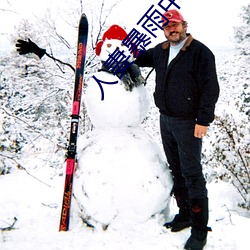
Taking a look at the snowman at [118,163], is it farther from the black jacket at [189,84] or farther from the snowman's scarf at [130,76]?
the black jacket at [189,84]

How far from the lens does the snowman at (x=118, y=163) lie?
9.20ft

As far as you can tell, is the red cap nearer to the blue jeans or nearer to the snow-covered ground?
the blue jeans

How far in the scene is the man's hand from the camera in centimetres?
240

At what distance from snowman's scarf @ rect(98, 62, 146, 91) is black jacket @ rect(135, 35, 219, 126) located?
0.87 ft

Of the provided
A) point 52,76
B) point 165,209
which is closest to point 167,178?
point 165,209

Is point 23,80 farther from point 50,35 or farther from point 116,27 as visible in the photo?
point 116,27

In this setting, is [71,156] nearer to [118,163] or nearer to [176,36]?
[118,163]

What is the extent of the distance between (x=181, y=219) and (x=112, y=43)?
6.54 feet

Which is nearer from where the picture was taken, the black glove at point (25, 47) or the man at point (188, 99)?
the man at point (188, 99)

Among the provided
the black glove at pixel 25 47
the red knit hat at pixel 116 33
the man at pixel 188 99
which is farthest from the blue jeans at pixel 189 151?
the black glove at pixel 25 47

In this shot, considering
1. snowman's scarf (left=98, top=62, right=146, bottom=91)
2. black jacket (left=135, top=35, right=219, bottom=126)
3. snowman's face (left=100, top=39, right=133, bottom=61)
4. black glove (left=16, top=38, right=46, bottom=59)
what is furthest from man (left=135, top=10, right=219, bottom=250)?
black glove (left=16, top=38, right=46, bottom=59)

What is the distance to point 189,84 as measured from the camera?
2488 mm

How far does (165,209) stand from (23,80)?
6.79 metres

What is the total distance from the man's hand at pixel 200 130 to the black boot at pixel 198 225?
652mm
